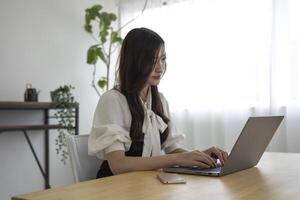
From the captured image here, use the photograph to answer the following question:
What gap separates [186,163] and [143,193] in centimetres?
38

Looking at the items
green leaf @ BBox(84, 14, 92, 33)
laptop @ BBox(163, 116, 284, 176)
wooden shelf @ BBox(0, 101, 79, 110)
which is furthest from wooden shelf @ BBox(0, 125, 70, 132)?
laptop @ BBox(163, 116, 284, 176)

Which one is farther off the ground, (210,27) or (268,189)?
(210,27)

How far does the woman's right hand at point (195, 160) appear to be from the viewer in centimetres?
115

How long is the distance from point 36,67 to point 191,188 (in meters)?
2.44

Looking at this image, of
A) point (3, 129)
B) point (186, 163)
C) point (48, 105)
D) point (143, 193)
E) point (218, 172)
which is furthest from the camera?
point (48, 105)

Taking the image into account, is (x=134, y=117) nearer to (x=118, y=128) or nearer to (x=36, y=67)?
(x=118, y=128)

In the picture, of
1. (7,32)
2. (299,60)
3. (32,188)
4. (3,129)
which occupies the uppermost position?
(7,32)

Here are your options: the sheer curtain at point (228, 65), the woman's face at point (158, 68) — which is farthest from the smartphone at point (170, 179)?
the sheer curtain at point (228, 65)

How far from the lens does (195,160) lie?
3.79ft

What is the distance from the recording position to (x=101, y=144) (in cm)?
128

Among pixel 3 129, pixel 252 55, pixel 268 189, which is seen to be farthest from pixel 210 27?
pixel 268 189

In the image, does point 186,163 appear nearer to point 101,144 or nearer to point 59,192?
point 101,144

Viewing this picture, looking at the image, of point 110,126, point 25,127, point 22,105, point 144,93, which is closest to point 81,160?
point 110,126

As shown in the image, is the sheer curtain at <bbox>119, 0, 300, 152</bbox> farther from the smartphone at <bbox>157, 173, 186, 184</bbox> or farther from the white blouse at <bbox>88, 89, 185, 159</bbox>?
the smartphone at <bbox>157, 173, 186, 184</bbox>
